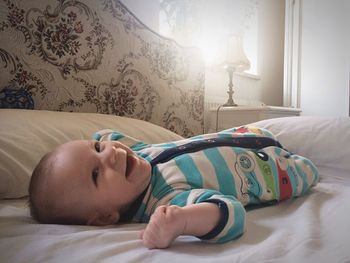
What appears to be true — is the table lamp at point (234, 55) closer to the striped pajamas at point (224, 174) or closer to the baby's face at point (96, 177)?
the striped pajamas at point (224, 174)

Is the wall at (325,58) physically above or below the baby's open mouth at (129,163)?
above

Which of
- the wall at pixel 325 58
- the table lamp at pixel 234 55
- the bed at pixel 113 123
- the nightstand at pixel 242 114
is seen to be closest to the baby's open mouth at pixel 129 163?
the bed at pixel 113 123

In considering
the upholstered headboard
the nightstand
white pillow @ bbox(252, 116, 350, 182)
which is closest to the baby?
white pillow @ bbox(252, 116, 350, 182)

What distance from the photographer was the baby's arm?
44 centimetres

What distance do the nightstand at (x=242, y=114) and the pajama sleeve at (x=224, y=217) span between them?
134 cm

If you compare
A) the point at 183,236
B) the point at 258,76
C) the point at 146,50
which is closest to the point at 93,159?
the point at 183,236

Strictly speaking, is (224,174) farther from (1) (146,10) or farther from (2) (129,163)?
(1) (146,10)

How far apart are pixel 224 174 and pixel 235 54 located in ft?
4.92

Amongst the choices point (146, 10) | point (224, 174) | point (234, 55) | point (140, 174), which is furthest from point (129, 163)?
point (234, 55)

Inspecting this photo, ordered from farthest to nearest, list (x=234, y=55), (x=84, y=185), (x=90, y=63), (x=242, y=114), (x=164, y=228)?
(x=234, y=55) < (x=242, y=114) < (x=90, y=63) < (x=84, y=185) < (x=164, y=228)

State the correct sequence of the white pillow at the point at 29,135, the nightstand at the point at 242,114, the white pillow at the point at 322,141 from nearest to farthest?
1. the white pillow at the point at 29,135
2. the white pillow at the point at 322,141
3. the nightstand at the point at 242,114

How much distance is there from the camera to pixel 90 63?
1.23 m

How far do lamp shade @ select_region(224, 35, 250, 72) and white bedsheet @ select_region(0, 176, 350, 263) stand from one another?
1.55 meters

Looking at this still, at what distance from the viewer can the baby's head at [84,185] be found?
21.5 inches
